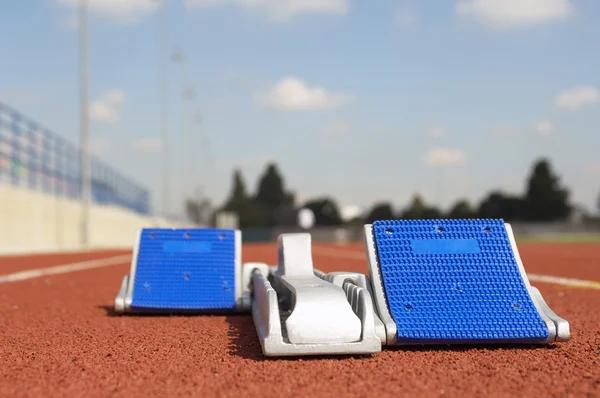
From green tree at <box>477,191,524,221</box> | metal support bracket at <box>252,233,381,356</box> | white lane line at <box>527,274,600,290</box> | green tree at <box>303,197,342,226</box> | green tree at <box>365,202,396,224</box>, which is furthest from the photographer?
green tree at <box>365,202,396,224</box>

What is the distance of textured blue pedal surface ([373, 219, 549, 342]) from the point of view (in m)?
4.01

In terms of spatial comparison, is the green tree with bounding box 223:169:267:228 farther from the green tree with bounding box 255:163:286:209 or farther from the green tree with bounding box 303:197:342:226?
the green tree with bounding box 303:197:342:226

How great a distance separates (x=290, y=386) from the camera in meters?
3.05

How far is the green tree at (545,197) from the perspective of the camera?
109 meters

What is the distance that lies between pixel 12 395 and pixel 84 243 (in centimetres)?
2607

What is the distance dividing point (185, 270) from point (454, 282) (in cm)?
258

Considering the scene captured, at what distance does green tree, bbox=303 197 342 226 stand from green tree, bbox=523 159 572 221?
33.6 metres

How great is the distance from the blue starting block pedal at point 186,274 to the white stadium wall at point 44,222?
17.0 meters

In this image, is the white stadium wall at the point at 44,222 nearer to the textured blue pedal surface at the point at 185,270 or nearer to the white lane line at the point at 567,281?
the white lane line at the point at 567,281

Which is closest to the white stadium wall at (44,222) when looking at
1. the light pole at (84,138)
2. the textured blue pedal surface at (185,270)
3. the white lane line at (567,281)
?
the light pole at (84,138)

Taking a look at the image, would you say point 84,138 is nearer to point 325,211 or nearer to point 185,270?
point 185,270

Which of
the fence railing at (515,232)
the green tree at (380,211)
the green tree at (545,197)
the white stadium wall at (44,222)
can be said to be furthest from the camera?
the green tree at (380,211)

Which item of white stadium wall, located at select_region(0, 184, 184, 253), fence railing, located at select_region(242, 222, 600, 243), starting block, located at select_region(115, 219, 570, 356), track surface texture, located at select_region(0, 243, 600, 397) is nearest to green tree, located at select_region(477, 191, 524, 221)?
fence railing, located at select_region(242, 222, 600, 243)

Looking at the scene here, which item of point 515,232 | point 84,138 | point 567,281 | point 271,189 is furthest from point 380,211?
point 567,281
